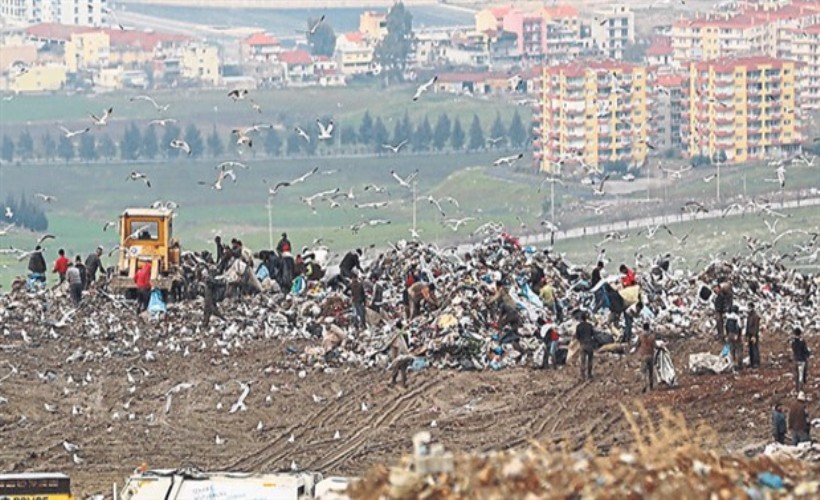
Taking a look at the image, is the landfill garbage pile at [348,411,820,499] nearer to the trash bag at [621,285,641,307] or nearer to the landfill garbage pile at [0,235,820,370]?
the landfill garbage pile at [0,235,820,370]

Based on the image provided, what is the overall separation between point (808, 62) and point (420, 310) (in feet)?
335

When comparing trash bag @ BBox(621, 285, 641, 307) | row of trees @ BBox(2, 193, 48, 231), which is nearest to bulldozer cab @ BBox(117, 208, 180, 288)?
trash bag @ BBox(621, 285, 641, 307)

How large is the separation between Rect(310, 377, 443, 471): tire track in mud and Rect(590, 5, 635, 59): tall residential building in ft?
414

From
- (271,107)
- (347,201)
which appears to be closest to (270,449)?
(347,201)

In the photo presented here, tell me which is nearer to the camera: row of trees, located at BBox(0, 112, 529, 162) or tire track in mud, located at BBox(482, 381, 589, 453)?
tire track in mud, located at BBox(482, 381, 589, 453)

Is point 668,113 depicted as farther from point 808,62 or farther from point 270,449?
point 270,449

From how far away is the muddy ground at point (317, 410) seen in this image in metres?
22.5

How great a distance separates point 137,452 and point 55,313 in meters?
7.35

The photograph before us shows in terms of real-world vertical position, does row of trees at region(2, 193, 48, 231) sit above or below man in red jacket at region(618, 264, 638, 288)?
below

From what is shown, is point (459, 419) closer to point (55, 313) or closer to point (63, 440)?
point (63, 440)

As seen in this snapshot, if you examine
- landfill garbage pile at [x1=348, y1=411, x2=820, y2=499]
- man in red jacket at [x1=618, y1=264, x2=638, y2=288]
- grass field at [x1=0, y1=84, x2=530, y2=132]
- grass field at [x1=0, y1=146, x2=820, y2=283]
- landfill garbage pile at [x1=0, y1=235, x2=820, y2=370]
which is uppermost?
landfill garbage pile at [x1=348, y1=411, x2=820, y2=499]

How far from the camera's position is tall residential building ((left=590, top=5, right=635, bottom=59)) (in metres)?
152

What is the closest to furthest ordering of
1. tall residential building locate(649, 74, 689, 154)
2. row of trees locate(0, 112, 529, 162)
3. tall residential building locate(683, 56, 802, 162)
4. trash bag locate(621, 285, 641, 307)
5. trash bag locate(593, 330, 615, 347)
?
trash bag locate(593, 330, 615, 347)
trash bag locate(621, 285, 641, 307)
tall residential building locate(683, 56, 802, 162)
tall residential building locate(649, 74, 689, 154)
row of trees locate(0, 112, 529, 162)

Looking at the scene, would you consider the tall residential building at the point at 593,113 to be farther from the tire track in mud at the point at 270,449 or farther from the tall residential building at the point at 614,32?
the tire track in mud at the point at 270,449
